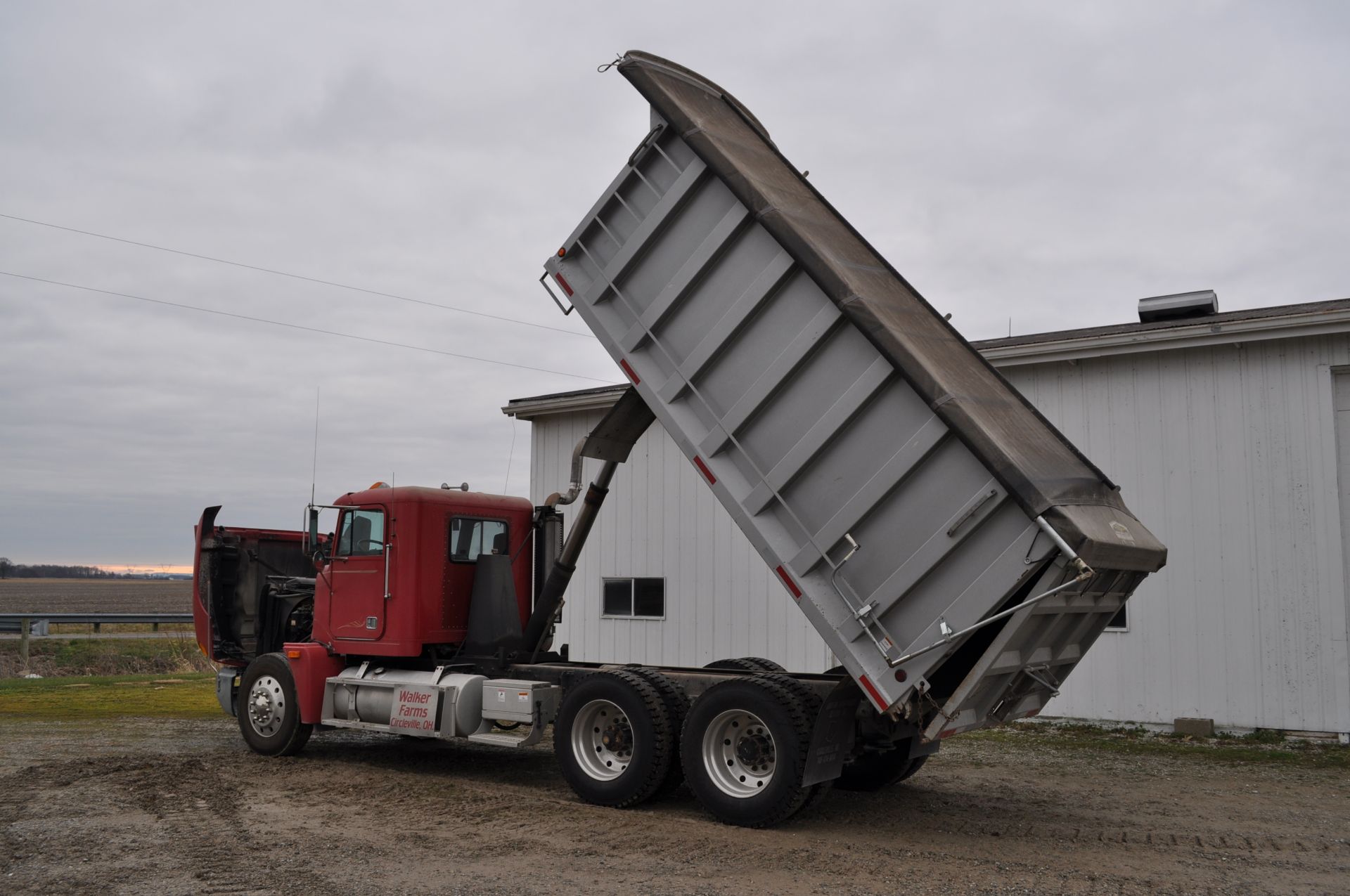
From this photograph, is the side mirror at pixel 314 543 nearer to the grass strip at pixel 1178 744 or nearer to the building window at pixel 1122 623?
the grass strip at pixel 1178 744

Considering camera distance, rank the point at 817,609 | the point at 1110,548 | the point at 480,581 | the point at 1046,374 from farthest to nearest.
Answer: the point at 1046,374 < the point at 480,581 < the point at 817,609 < the point at 1110,548

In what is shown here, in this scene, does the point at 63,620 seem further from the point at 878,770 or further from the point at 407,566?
the point at 878,770

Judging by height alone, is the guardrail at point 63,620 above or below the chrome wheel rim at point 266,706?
above

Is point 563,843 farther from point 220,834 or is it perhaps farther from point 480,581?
point 480,581

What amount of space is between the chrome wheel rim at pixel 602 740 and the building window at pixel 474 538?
8.59 feet

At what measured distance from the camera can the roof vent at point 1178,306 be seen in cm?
1319

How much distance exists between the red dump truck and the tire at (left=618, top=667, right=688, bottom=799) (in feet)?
0.06

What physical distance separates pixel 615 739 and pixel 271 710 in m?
4.23

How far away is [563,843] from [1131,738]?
761 cm

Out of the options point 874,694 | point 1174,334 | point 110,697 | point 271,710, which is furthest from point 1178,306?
point 110,697

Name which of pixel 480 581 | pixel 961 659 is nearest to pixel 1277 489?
pixel 961 659

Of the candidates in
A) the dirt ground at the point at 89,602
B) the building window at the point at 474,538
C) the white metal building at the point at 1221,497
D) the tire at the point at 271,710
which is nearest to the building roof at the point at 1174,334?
the white metal building at the point at 1221,497

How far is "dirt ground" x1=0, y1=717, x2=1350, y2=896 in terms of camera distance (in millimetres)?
6301

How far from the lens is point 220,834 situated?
735 cm
